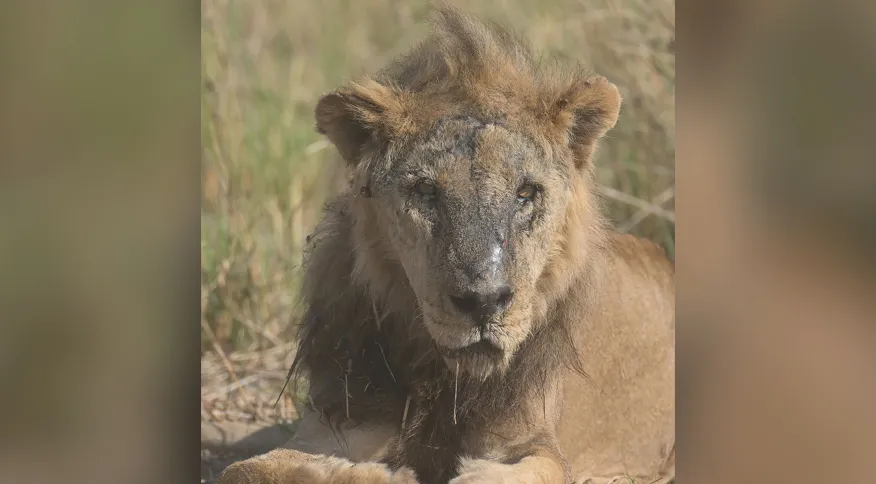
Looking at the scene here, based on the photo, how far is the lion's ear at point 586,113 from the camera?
3.12 metres

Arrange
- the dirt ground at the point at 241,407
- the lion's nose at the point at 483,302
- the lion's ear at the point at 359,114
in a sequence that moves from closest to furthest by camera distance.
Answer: the lion's nose at the point at 483,302, the lion's ear at the point at 359,114, the dirt ground at the point at 241,407

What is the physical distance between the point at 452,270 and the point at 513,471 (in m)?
0.60

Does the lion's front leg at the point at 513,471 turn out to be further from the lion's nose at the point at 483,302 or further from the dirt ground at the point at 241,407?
the dirt ground at the point at 241,407

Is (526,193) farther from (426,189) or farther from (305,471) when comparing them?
(305,471)

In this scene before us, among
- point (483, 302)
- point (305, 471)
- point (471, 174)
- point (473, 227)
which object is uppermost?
point (471, 174)

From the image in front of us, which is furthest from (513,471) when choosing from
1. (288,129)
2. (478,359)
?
(288,129)

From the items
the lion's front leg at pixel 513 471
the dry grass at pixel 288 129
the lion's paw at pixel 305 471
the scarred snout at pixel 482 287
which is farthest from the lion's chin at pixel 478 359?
the dry grass at pixel 288 129

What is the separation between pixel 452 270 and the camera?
9.44 feet

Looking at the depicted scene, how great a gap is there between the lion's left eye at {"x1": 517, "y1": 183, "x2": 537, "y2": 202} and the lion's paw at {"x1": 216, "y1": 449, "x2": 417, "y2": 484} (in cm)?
84

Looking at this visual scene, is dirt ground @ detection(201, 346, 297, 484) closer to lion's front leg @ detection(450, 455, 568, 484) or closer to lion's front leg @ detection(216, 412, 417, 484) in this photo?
lion's front leg @ detection(216, 412, 417, 484)
